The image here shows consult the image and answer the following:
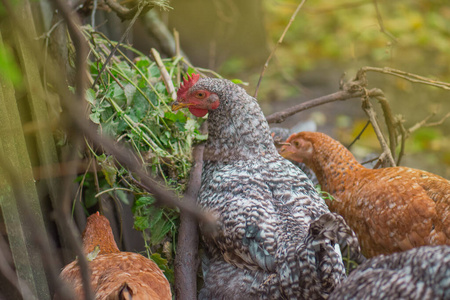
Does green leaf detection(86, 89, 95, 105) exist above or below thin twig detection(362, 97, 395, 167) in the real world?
above

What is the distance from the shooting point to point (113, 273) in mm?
2021

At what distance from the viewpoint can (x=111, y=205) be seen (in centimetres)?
282

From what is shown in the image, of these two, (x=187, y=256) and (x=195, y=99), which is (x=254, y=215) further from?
(x=195, y=99)

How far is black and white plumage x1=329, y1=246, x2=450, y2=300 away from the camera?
1.48 metres

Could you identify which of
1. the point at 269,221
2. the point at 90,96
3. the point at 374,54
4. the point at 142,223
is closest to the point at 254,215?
the point at 269,221

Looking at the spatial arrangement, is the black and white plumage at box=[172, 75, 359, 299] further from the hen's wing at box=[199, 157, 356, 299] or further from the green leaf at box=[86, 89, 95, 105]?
the green leaf at box=[86, 89, 95, 105]

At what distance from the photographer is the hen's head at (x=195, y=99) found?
255 cm

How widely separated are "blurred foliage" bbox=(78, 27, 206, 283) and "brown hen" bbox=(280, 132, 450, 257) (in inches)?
27.7

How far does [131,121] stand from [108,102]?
163 millimetres

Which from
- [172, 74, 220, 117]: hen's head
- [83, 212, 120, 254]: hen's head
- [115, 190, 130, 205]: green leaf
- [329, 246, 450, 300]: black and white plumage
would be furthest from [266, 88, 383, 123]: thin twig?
[329, 246, 450, 300]: black and white plumage

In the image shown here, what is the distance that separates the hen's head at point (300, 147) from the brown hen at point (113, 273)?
1.08 metres

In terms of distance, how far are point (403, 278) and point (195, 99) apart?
1.37 meters

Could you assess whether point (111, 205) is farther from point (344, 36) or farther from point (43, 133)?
point (344, 36)

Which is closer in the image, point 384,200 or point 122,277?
point 122,277
